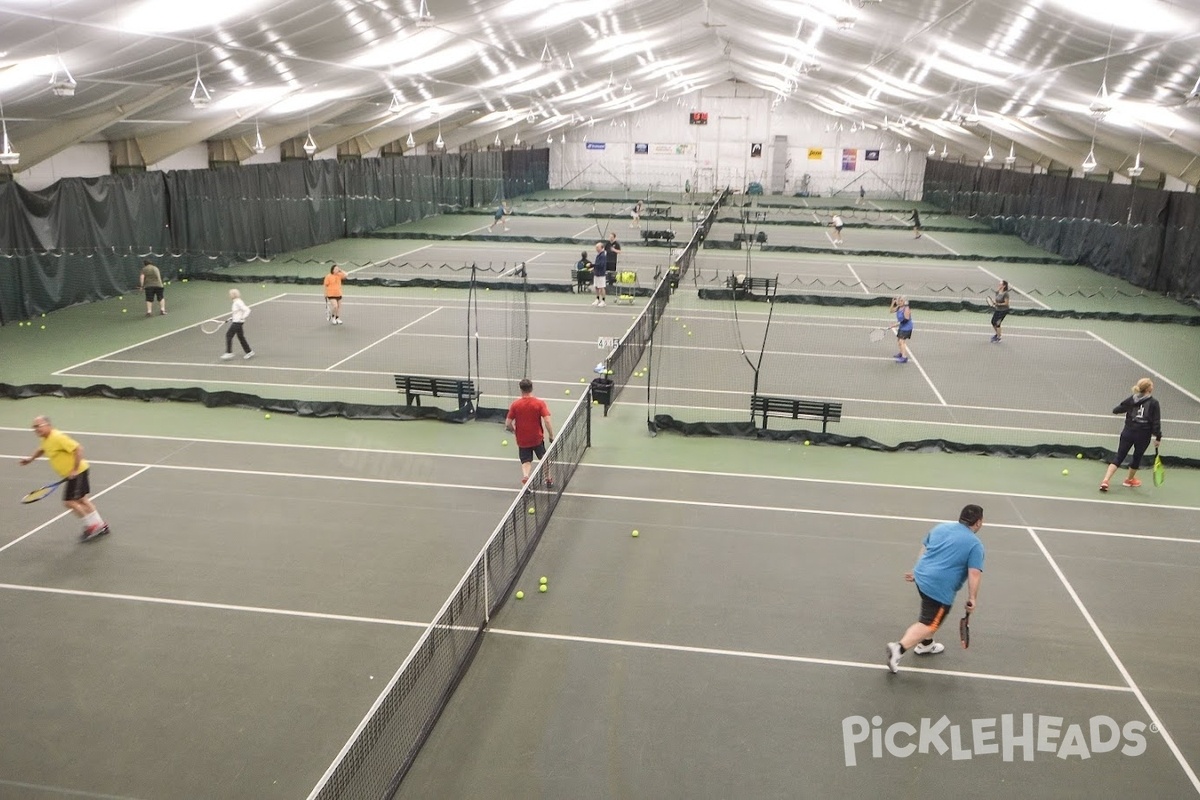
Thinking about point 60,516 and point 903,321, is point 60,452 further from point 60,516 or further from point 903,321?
point 903,321

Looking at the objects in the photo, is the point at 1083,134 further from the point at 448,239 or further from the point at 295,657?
the point at 295,657

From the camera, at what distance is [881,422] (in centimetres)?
1532

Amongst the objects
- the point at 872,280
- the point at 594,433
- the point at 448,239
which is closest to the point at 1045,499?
the point at 594,433

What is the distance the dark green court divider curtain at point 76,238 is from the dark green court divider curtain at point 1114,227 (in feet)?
102

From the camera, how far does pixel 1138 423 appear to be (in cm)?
1186

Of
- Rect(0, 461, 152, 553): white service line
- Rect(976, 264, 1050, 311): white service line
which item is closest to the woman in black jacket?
Rect(0, 461, 152, 553): white service line

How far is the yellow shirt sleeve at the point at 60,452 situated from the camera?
9.95m

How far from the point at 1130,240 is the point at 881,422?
70.4ft

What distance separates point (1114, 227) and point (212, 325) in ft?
99.0

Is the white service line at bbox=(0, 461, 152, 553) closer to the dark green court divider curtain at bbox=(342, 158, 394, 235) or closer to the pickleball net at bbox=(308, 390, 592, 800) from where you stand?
the pickleball net at bbox=(308, 390, 592, 800)

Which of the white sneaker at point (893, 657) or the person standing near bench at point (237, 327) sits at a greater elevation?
the person standing near bench at point (237, 327)

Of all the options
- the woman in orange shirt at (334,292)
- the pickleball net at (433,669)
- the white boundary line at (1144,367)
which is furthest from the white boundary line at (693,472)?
the woman in orange shirt at (334,292)

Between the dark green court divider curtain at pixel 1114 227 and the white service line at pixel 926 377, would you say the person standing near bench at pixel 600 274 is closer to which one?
the white service line at pixel 926 377

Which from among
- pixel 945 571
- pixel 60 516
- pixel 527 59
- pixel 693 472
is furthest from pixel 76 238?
pixel 945 571
